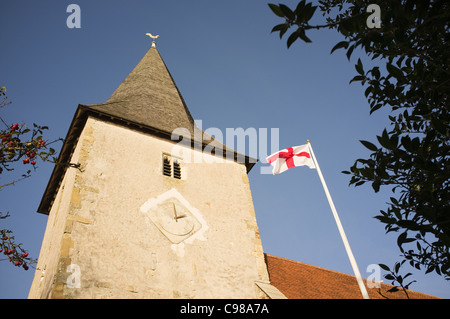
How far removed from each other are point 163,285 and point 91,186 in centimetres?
342

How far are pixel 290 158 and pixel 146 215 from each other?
542 cm

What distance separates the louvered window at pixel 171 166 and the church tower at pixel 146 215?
44mm

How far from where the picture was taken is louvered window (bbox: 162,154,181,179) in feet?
37.1

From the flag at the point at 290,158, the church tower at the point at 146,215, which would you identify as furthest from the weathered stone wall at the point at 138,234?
the flag at the point at 290,158

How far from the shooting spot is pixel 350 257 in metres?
8.76

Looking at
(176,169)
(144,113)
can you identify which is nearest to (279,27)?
(176,169)

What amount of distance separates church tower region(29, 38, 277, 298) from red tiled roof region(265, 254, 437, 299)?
2057mm

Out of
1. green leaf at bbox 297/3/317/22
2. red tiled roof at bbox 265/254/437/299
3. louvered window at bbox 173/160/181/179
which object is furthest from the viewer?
red tiled roof at bbox 265/254/437/299

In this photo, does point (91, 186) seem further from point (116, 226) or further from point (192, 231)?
point (192, 231)

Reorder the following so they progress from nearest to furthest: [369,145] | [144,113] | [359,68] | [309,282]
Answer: [369,145] < [359,68] < [309,282] < [144,113]

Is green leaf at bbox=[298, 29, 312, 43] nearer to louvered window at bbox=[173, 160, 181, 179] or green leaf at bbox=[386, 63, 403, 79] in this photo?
green leaf at bbox=[386, 63, 403, 79]

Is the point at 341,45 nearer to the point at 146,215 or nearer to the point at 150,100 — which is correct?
the point at 146,215

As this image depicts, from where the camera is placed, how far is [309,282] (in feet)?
43.0

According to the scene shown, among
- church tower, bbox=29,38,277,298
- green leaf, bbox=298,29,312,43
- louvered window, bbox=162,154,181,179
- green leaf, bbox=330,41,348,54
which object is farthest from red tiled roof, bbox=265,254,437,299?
green leaf, bbox=298,29,312,43
